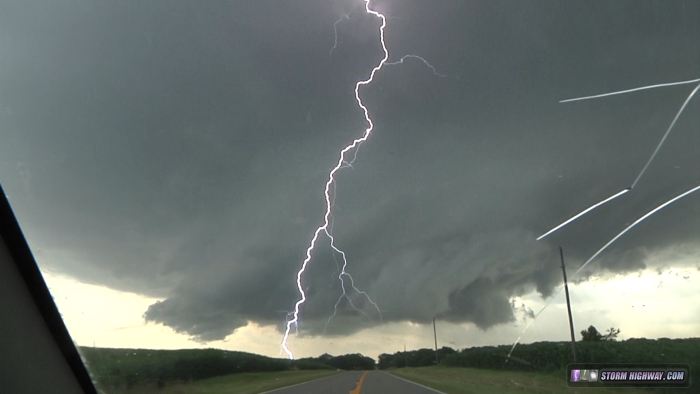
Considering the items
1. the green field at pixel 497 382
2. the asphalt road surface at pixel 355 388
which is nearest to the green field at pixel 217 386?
the asphalt road surface at pixel 355 388

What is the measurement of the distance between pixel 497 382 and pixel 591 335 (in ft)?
25.5

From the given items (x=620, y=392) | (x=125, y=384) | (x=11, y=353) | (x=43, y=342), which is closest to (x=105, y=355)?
(x=125, y=384)

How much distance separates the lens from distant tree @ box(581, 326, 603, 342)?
6406 mm

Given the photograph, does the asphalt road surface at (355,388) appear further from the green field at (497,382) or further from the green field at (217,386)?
the green field at (217,386)

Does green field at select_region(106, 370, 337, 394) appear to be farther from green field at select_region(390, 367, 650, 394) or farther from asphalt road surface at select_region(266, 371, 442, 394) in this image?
green field at select_region(390, 367, 650, 394)

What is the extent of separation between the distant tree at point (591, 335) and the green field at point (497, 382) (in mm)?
561

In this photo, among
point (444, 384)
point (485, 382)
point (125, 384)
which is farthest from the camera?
point (444, 384)

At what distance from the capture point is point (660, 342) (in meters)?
6.55

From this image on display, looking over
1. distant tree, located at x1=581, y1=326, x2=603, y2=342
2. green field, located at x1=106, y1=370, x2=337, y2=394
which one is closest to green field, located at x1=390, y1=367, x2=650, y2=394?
distant tree, located at x1=581, y1=326, x2=603, y2=342

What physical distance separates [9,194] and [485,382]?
1271 cm

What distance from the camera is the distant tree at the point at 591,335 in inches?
252

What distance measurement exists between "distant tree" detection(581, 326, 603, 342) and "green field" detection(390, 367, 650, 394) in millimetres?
561

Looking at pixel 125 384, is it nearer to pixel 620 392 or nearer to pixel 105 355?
pixel 105 355

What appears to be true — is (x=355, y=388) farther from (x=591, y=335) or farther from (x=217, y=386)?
(x=591, y=335)
